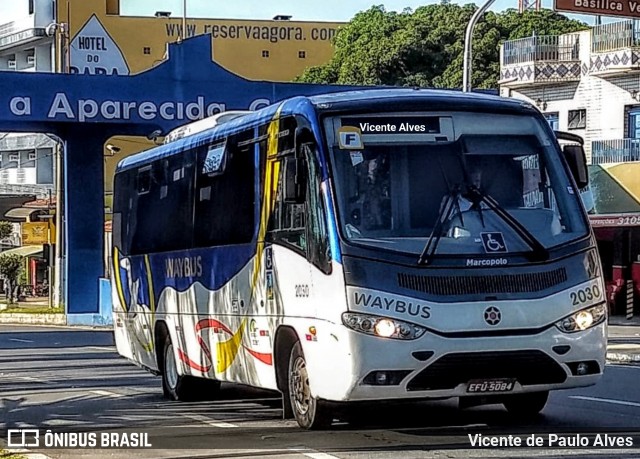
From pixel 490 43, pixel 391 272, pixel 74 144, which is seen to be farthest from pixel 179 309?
pixel 490 43

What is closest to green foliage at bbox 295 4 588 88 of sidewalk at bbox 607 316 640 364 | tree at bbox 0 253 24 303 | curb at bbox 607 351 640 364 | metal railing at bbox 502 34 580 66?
metal railing at bbox 502 34 580 66

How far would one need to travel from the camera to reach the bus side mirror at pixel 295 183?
11164 millimetres

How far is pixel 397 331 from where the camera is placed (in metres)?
10.3

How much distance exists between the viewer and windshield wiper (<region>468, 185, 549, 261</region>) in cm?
1074

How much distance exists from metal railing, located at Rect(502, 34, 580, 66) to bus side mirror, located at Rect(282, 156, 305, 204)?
92.6ft

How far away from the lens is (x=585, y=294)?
10.8 metres

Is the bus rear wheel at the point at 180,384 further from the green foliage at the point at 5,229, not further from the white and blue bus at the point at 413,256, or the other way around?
the green foliage at the point at 5,229

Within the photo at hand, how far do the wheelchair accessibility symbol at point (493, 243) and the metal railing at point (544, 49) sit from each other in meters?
28.4

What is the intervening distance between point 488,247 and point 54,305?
3649 centimetres

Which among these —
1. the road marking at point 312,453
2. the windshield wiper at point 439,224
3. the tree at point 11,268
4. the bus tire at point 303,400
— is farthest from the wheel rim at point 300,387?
the tree at point 11,268

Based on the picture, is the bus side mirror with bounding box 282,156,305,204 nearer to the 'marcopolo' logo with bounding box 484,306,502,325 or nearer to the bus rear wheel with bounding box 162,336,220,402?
the 'marcopolo' logo with bounding box 484,306,502,325

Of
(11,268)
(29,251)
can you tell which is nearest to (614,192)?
(11,268)

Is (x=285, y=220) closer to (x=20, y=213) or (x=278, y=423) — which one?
(x=278, y=423)

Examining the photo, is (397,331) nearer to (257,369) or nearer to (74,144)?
(257,369)
